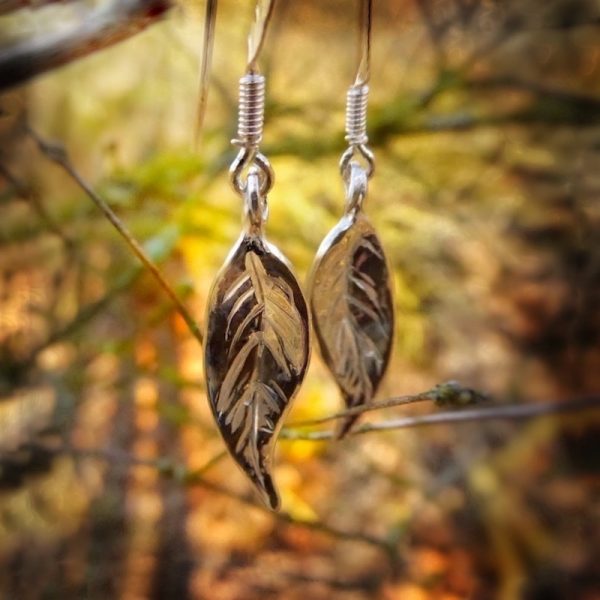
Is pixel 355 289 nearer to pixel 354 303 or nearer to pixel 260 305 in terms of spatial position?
pixel 354 303

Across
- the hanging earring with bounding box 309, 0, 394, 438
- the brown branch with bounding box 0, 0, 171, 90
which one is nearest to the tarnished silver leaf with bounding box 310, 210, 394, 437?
the hanging earring with bounding box 309, 0, 394, 438

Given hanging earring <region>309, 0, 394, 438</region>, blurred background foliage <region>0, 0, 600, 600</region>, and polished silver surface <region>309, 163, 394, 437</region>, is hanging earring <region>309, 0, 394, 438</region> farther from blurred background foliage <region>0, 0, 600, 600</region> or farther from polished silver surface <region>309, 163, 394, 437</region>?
blurred background foliage <region>0, 0, 600, 600</region>

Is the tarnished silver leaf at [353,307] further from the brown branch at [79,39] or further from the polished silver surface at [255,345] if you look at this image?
the brown branch at [79,39]

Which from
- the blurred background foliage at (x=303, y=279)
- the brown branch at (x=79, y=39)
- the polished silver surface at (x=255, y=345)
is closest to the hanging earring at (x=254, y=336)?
the polished silver surface at (x=255, y=345)

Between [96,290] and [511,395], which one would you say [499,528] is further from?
[96,290]

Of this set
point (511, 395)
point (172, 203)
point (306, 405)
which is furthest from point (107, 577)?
point (511, 395)

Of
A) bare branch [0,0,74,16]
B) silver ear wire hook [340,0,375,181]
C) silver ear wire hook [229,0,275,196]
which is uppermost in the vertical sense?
bare branch [0,0,74,16]
